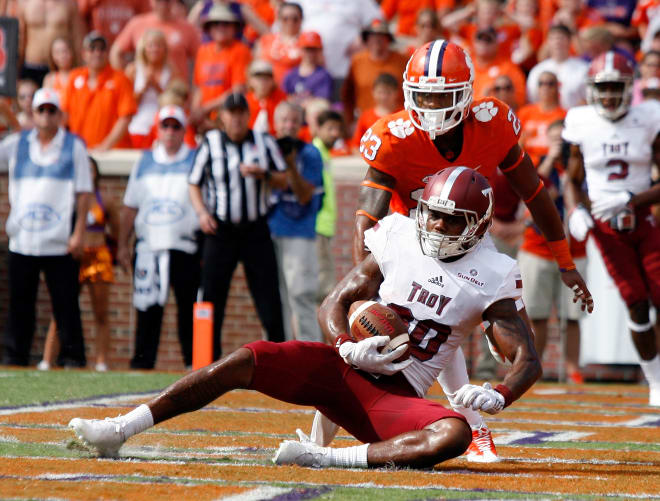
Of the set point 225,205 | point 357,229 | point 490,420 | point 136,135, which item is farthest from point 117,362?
point 357,229

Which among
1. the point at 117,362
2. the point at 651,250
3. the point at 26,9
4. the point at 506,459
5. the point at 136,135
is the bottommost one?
the point at 117,362

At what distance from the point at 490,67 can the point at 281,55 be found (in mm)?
2118

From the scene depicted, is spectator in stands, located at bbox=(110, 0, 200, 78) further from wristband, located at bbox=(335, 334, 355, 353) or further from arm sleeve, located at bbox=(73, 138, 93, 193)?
wristband, located at bbox=(335, 334, 355, 353)

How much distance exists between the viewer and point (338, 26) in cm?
1220

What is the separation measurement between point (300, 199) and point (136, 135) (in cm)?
287

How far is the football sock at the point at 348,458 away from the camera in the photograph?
433cm

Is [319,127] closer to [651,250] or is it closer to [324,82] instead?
[324,82]

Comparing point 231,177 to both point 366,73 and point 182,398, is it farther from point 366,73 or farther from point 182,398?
point 182,398

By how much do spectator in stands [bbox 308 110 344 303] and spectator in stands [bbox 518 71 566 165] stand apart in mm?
1626

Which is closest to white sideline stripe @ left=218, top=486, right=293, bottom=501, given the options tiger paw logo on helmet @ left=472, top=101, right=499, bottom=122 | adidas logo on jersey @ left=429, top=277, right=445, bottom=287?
adidas logo on jersey @ left=429, top=277, right=445, bottom=287

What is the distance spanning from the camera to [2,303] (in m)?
11.7

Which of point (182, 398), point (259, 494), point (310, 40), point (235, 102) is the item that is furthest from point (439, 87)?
point (310, 40)

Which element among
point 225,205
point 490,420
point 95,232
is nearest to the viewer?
point 490,420

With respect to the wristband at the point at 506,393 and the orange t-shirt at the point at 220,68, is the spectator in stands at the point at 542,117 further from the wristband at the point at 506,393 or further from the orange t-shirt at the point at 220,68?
the wristband at the point at 506,393
